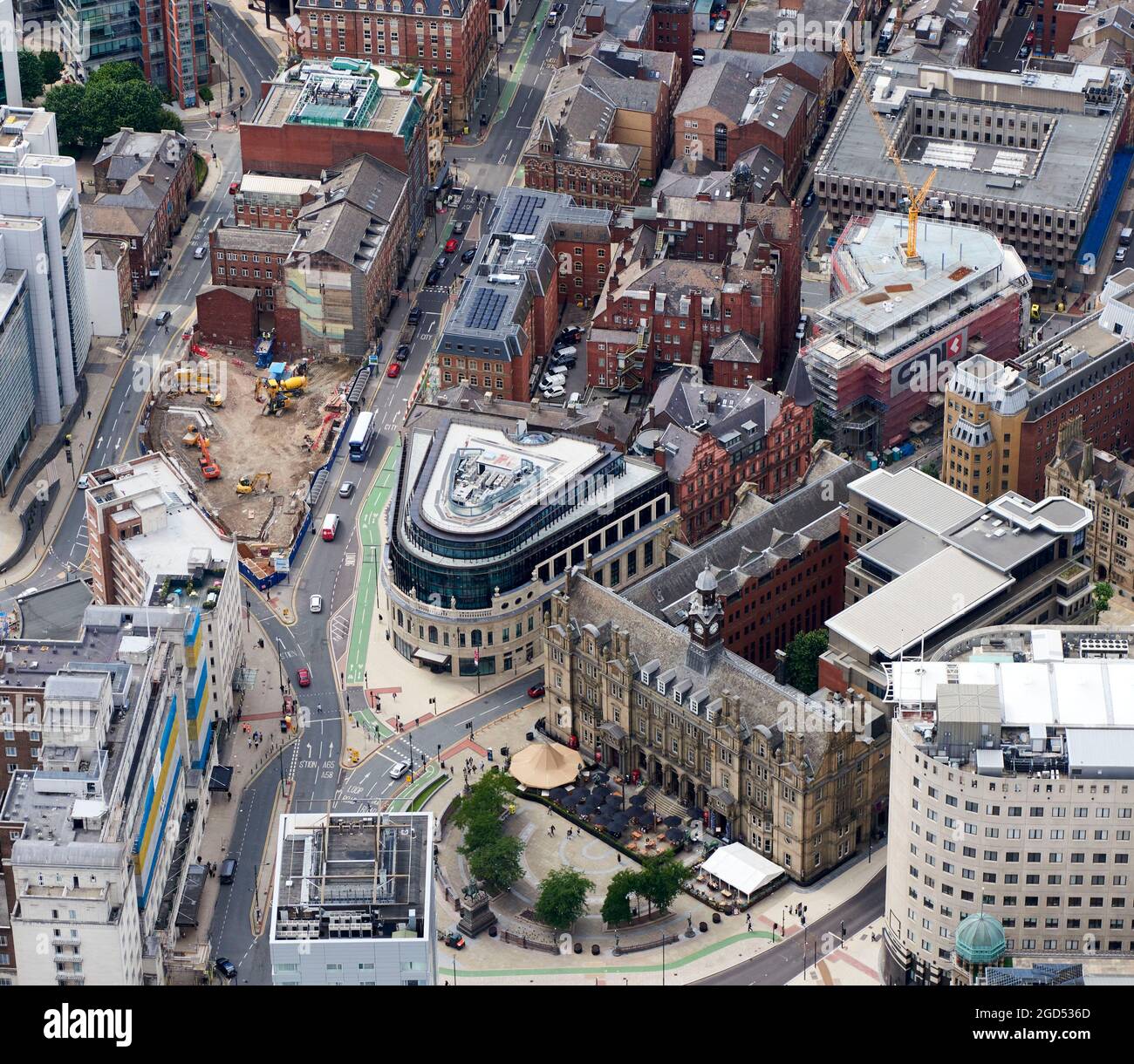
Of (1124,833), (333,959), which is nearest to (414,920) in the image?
(333,959)
